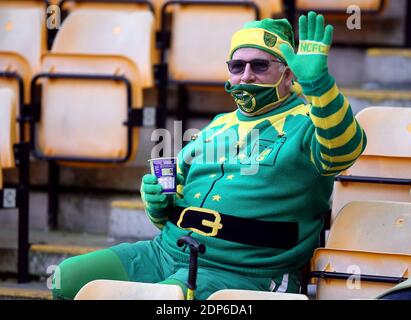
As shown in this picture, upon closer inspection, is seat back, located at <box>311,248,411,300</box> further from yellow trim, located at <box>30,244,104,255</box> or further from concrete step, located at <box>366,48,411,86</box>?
concrete step, located at <box>366,48,411,86</box>

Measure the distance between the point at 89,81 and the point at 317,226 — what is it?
195 cm

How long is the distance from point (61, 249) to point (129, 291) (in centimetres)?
185

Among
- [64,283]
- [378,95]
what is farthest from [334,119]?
Result: [378,95]

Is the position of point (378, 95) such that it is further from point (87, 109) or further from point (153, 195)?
point (153, 195)

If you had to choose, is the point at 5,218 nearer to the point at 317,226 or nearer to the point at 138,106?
the point at 138,106

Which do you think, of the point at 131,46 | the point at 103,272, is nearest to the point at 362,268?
the point at 103,272

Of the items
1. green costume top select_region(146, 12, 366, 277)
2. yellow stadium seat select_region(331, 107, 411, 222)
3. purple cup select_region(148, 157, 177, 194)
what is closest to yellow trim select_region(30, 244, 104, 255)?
green costume top select_region(146, 12, 366, 277)

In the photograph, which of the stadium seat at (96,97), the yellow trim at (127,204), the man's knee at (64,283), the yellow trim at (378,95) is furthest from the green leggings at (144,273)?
the yellow trim at (378,95)

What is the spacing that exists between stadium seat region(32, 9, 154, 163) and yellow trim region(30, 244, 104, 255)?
20.5 inches

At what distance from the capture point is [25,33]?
5.77 metres

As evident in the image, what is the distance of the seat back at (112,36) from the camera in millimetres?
5434

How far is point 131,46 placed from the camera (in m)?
5.51

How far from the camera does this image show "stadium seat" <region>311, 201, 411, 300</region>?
141 inches

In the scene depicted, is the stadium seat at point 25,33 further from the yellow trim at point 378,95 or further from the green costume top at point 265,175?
the green costume top at point 265,175
